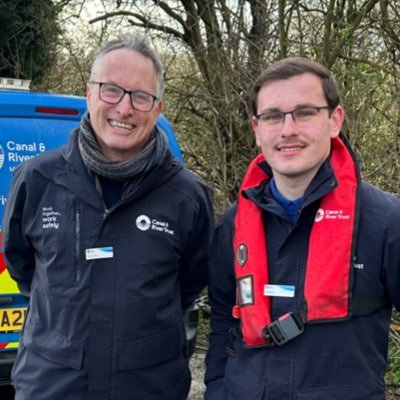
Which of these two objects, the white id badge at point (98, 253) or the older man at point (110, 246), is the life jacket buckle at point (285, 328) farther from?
the white id badge at point (98, 253)

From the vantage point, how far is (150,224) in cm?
296

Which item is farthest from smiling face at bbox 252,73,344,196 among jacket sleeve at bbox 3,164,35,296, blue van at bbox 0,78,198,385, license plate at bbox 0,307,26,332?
license plate at bbox 0,307,26,332

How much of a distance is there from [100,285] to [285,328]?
0.81 m

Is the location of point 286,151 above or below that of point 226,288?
above

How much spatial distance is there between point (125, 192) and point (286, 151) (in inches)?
29.4

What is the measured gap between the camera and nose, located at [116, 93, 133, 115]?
2.94m

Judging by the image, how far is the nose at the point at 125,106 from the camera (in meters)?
2.94

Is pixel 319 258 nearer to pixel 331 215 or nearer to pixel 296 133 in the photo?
pixel 331 215

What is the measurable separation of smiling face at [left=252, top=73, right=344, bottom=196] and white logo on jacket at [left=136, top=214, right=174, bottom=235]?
1.89 feet

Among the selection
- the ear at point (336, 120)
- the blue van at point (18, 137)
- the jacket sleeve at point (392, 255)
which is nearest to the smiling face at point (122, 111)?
the ear at point (336, 120)

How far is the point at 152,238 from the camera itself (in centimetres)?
295

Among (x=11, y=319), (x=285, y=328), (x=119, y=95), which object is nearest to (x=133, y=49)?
(x=119, y=95)

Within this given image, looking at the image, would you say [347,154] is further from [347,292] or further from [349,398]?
[349,398]

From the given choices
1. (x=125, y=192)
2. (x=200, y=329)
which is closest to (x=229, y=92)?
(x=200, y=329)
